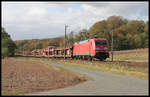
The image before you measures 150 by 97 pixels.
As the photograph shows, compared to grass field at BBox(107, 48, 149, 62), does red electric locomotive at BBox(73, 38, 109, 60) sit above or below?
above

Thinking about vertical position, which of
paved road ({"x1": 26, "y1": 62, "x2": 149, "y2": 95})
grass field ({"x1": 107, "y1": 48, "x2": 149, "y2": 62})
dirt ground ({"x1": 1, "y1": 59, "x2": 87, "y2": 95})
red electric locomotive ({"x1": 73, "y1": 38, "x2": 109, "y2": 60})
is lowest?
grass field ({"x1": 107, "y1": 48, "x2": 149, "y2": 62})

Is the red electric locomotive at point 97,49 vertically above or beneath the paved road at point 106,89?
above

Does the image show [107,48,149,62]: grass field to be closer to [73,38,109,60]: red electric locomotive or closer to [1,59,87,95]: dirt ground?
[73,38,109,60]: red electric locomotive

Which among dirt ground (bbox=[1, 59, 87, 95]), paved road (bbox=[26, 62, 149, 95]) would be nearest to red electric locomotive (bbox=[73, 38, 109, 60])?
dirt ground (bbox=[1, 59, 87, 95])

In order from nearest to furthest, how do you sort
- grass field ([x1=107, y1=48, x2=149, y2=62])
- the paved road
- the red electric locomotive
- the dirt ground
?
the paved road
the dirt ground
the red electric locomotive
grass field ([x1=107, y1=48, x2=149, y2=62])

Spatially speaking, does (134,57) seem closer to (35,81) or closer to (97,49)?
(97,49)

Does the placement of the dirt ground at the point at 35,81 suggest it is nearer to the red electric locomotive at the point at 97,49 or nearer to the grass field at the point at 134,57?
the red electric locomotive at the point at 97,49

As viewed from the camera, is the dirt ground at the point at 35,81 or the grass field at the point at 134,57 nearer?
the dirt ground at the point at 35,81

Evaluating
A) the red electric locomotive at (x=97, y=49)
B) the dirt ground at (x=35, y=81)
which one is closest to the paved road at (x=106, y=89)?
the dirt ground at (x=35, y=81)

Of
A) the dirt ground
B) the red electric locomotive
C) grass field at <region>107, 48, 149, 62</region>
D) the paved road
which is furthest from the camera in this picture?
grass field at <region>107, 48, 149, 62</region>

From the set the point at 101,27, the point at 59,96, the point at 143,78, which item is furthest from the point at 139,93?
the point at 101,27

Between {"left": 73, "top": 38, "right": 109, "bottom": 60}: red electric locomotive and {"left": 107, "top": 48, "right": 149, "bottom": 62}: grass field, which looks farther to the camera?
{"left": 107, "top": 48, "right": 149, "bottom": 62}: grass field

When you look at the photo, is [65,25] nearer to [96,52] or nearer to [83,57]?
[83,57]

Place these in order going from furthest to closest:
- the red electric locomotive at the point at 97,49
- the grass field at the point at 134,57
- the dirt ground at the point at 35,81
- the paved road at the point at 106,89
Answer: the grass field at the point at 134,57, the red electric locomotive at the point at 97,49, the dirt ground at the point at 35,81, the paved road at the point at 106,89
